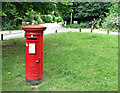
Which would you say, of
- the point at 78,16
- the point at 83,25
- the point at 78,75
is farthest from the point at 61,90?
the point at 78,16

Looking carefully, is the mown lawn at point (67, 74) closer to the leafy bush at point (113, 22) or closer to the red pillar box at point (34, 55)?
the red pillar box at point (34, 55)

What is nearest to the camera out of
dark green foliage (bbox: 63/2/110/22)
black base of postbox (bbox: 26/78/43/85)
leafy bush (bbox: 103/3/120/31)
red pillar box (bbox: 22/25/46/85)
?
red pillar box (bbox: 22/25/46/85)

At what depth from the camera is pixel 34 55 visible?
200 inches

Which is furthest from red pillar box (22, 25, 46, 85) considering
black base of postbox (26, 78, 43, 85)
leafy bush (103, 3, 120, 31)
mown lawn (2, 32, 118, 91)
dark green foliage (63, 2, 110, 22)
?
dark green foliage (63, 2, 110, 22)

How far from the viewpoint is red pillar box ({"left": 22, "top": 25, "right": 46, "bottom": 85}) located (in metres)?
4.96

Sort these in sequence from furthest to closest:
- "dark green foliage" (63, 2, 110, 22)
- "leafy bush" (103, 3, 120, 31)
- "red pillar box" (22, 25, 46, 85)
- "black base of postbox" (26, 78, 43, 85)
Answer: "dark green foliage" (63, 2, 110, 22) < "leafy bush" (103, 3, 120, 31) < "black base of postbox" (26, 78, 43, 85) < "red pillar box" (22, 25, 46, 85)

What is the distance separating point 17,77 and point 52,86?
1.53 m

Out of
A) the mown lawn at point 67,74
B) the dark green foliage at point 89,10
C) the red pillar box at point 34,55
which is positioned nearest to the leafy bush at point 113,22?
the dark green foliage at point 89,10

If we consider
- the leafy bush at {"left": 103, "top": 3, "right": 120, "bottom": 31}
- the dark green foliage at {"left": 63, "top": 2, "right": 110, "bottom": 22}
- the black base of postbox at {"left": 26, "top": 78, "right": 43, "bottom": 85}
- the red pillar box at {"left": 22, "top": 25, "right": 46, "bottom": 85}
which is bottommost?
the black base of postbox at {"left": 26, "top": 78, "right": 43, "bottom": 85}

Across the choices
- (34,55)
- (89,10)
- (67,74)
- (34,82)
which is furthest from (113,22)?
(34,82)

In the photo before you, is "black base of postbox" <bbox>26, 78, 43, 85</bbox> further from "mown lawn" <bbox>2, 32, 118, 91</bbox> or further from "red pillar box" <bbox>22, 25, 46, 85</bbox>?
"mown lawn" <bbox>2, 32, 118, 91</bbox>

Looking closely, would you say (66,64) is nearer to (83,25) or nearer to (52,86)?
(52,86)

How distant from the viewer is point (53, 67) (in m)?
6.68

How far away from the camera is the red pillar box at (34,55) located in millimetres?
4961
